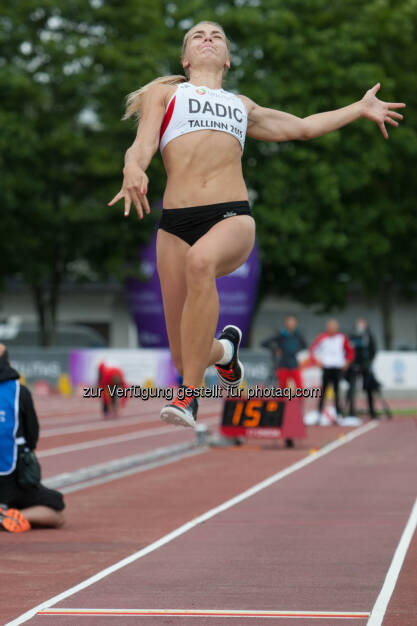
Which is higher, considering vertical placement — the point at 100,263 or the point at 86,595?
the point at 100,263

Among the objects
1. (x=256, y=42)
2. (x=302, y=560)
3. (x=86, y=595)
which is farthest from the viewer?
(x=256, y=42)

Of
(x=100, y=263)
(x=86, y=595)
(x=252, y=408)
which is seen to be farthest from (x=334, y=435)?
(x=100, y=263)

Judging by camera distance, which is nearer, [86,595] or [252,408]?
[86,595]

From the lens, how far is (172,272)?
16.2ft

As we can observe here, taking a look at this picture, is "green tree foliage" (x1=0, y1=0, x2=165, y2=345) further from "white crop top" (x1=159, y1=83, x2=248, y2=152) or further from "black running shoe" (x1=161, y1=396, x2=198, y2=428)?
"black running shoe" (x1=161, y1=396, x2=198, y2=428)

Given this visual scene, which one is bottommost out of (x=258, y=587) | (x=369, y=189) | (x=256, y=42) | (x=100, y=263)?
(x=258, y=587)

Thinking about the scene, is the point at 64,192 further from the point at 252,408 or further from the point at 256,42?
the point at 252,408

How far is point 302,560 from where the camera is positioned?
1101 centimetres

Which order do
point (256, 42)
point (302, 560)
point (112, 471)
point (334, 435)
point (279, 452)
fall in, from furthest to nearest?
1. point (256, 42)
2. point (334, 435)
3. point (279, 452)
4. point (112, 471)
5. point (302, 560)

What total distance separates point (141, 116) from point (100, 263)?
3683cm

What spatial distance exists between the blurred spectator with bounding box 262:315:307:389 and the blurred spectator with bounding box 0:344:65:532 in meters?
11.0

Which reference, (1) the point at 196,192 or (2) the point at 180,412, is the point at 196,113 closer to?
(1) the point at 196,192

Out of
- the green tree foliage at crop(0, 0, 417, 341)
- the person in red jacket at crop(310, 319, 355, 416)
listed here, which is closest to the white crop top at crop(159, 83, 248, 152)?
the person in red jacket at crop(310, 319, 355, 416)

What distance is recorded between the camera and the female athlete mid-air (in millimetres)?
4801
